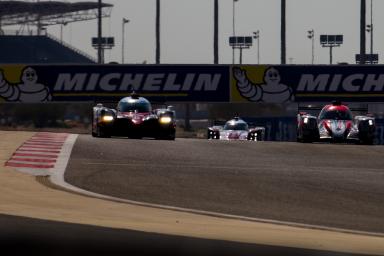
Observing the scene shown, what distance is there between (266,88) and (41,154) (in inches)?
1002

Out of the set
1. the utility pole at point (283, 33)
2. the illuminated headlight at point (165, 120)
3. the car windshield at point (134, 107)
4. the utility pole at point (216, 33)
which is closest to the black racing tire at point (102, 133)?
the car windshield at point (134, 107)

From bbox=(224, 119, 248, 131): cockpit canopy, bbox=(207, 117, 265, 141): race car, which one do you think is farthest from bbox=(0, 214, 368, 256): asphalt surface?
bbox=(224, 119, 248, 131): cockpit canopy

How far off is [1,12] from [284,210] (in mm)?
111614

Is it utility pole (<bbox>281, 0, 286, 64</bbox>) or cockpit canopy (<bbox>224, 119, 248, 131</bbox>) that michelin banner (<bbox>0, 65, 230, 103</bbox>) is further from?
utility pole (<bbox>281, 0, 286, 64</bbox>)

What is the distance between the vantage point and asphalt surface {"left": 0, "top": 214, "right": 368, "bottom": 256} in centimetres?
953

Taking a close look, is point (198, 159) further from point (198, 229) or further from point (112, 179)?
point (198, 229)

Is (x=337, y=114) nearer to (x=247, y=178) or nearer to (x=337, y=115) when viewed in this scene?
(x=337, y=115)

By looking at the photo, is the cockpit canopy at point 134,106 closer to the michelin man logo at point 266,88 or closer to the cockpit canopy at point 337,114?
the cockpit canopy at point 337,114

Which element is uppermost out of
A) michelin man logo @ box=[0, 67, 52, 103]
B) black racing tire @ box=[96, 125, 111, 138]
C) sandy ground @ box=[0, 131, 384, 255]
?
michelin man logo @ box=[0, 67, 52, 103]

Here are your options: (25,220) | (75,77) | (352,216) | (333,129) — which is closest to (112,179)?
A: (352,216)

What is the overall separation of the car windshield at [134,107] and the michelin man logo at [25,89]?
537 inches

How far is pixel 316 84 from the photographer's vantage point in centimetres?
4875

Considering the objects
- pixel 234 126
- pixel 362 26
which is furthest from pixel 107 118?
pixel 362 26

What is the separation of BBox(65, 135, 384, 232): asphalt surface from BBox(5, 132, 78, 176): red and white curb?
36 cm
